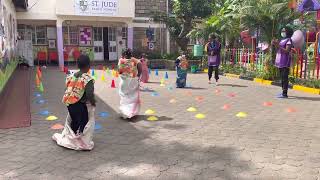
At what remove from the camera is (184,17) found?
75.8 ft

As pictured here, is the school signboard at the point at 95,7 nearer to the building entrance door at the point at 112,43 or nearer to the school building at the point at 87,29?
the school building at the point at 87,29

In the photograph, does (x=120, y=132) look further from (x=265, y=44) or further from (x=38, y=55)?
(x=38, y=55)

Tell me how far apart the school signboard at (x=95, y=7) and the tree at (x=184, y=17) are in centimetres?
289

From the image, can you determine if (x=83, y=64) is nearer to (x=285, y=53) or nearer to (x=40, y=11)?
(x=285, y=53)

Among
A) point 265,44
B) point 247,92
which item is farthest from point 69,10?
point 247,92

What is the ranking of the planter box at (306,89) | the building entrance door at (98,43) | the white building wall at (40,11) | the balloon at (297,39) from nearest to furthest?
1. the planter box at (306,89)
2. the balloon at (297,39)
3. the white building wall at (40,11)
4. the building entrance door at (98,43)

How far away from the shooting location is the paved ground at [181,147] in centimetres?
484

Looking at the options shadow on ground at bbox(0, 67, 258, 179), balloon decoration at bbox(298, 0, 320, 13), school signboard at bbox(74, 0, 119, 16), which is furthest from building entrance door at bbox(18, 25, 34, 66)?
shadow on ground at bbox(0, 67, 258, 179)

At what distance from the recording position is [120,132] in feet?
22.5

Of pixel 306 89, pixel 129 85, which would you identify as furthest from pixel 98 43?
pixel 129 85

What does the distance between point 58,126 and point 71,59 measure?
18.4 metres

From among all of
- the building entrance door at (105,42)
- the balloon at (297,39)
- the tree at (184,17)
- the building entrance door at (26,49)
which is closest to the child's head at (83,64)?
the balloon at (297,39)

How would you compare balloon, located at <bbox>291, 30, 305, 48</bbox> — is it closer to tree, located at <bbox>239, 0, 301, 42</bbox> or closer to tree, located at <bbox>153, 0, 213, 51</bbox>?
tree, located at <bbox>239, 0, 301, 42</bbox>

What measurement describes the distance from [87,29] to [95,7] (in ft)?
12.2
